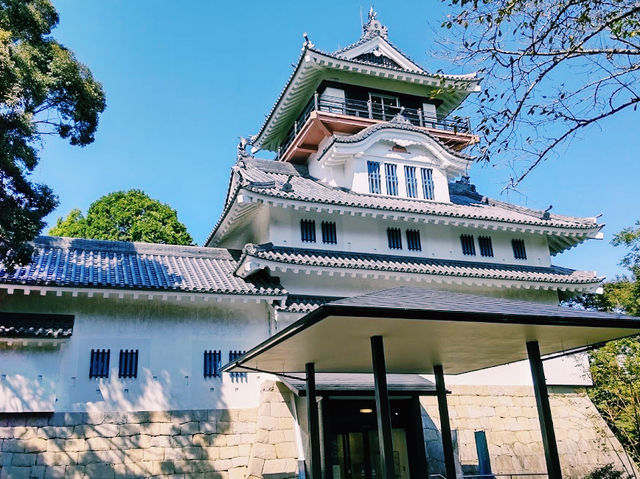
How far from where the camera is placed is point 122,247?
17.7m

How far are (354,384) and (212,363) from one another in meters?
4.16

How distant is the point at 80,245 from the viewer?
1719cm

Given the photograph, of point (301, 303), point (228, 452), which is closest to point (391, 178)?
point (301, 303)

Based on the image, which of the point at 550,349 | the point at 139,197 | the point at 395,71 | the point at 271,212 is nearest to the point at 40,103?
the point at 271,212

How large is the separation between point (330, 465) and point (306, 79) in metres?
15.2

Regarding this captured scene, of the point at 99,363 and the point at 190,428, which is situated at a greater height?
the point at 99,363

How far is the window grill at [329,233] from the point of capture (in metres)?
18.4

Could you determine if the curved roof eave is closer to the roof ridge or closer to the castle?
the castle

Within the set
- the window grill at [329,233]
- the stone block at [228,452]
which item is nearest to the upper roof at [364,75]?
the window grill at [329,233]

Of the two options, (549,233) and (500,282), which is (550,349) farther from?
(549,233)

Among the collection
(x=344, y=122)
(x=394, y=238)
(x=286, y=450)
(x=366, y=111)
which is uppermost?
(x=366, y=111)

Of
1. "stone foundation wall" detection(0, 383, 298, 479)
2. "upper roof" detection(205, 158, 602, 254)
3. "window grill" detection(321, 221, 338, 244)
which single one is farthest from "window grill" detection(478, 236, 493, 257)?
"stone foundation wall" detection(0, 383, 298, 479)

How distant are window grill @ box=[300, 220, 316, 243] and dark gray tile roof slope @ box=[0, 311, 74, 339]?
24.3 feet

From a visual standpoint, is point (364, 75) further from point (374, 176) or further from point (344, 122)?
point (374, 176)
